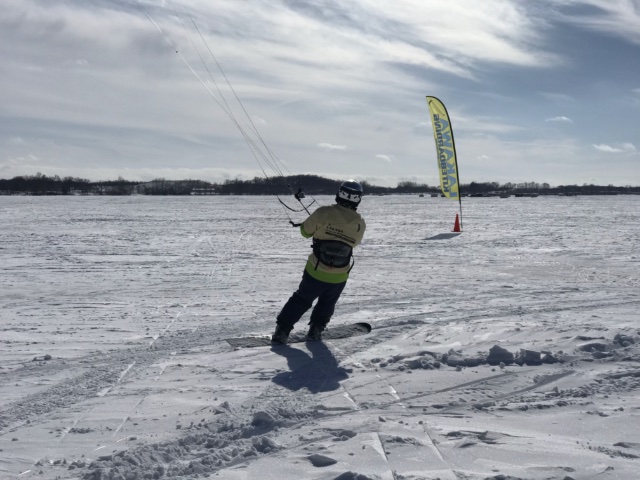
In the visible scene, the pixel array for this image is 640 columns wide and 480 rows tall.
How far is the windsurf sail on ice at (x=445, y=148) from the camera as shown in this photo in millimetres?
22906

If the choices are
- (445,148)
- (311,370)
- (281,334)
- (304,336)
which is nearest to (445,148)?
(445,148)

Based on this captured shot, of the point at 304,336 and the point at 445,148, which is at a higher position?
the point at 445,148

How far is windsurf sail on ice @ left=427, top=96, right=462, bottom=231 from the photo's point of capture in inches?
902

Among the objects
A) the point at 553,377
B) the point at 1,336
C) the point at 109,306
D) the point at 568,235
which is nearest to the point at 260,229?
the point at 568,235

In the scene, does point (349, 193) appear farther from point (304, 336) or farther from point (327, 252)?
point (304, 336)

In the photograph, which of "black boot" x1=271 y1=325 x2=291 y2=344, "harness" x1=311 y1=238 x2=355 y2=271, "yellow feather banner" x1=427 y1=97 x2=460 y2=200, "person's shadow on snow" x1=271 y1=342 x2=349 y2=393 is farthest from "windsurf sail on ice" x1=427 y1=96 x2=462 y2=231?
"person's shadow on snow" x1=271 y1=342 x2=349 y2=393

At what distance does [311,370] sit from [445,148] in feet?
64.2

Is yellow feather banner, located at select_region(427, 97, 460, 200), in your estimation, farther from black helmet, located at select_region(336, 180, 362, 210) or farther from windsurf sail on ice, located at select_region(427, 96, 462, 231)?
black helmet, located at select_region(336, 180, 362, 210)

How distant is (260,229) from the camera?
2228cm

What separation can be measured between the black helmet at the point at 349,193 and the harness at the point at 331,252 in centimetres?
41

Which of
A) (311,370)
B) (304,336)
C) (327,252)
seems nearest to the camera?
(311,370)

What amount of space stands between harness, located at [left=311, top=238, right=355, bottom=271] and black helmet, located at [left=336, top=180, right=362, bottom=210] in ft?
1.35

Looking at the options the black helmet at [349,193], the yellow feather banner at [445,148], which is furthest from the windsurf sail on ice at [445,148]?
the black helmet at [349,193]

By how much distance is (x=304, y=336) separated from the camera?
19.6ft
